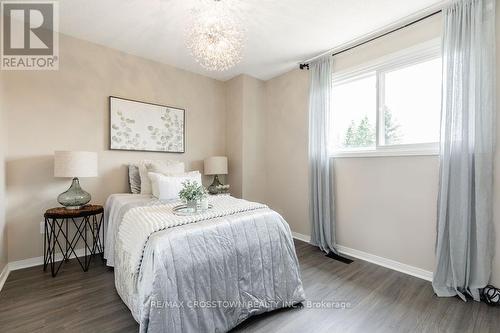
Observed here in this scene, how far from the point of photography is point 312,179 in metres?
3.16

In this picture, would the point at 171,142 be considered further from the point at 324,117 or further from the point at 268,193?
the point at 324,117

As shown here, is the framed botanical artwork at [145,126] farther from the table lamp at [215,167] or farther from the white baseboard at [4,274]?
the white baseboard at [4,274]

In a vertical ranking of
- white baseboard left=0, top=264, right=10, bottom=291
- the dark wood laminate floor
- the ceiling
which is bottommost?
the dark wood laminate floor

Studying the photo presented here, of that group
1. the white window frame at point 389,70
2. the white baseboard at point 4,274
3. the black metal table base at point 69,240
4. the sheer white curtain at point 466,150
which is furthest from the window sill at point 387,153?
the white baseboard at point 4,274

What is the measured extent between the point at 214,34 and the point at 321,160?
197 cm

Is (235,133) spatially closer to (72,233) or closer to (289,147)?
(289,147)

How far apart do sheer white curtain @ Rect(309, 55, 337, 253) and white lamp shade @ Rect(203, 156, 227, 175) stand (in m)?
1.37

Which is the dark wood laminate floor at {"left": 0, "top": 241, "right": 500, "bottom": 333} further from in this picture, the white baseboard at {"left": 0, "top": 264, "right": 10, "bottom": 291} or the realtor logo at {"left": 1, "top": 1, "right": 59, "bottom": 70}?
the realtor logo at {"left": 1, "top": 1, "right": 59, "bottom": 70}

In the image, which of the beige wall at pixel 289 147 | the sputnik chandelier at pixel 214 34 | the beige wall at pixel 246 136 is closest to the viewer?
the sputnik chandelier at pixel 214 34

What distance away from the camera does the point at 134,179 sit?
292 cm

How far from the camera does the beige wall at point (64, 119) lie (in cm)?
238

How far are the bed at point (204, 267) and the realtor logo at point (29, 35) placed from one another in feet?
6.92

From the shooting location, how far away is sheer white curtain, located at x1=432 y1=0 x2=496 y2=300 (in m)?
1.84

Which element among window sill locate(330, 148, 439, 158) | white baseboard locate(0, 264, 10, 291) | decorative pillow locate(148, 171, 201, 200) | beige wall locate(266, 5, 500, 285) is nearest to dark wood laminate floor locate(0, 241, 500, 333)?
white baseboard locate(0, 264, 10, 291)
